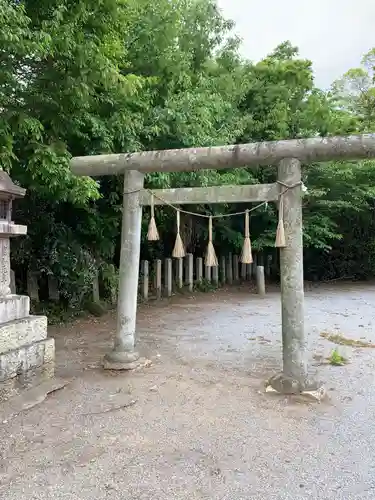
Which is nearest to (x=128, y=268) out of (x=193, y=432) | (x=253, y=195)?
(x=253, y=195)

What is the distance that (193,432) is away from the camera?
3387 mm

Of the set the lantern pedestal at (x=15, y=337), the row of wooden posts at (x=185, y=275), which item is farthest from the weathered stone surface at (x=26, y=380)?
the row of wooden posts at (x=185, y=275)

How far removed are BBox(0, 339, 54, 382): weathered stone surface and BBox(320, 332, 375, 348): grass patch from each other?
13.6ft

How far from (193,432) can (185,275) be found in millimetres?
8204

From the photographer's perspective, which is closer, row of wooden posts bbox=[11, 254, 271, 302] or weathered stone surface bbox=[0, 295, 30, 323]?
weathered stone surface bbox=[0, 295, 30, 323]

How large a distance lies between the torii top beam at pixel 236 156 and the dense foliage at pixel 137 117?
635 mm

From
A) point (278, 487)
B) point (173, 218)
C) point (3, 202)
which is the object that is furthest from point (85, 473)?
point (173, 218)

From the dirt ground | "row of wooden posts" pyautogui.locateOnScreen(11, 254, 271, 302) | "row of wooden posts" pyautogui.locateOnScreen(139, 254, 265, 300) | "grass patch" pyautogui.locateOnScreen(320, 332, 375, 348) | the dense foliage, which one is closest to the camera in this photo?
the dirt ground

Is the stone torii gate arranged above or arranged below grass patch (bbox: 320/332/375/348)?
above

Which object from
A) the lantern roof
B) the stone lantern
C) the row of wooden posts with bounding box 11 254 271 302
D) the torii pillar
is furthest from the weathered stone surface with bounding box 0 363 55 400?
the row of wooden posts with bounding box 11 254 271 302

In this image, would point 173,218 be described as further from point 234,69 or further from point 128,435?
point 128,435

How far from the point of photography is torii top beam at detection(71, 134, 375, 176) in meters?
4.09

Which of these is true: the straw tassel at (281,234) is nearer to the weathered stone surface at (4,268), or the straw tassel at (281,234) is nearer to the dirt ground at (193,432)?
the dirt ground at (193,432)

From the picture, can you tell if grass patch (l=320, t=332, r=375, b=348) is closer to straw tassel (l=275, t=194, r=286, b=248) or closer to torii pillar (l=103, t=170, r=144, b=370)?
straw tassel (l=275, t=194, r=286, b=248)
